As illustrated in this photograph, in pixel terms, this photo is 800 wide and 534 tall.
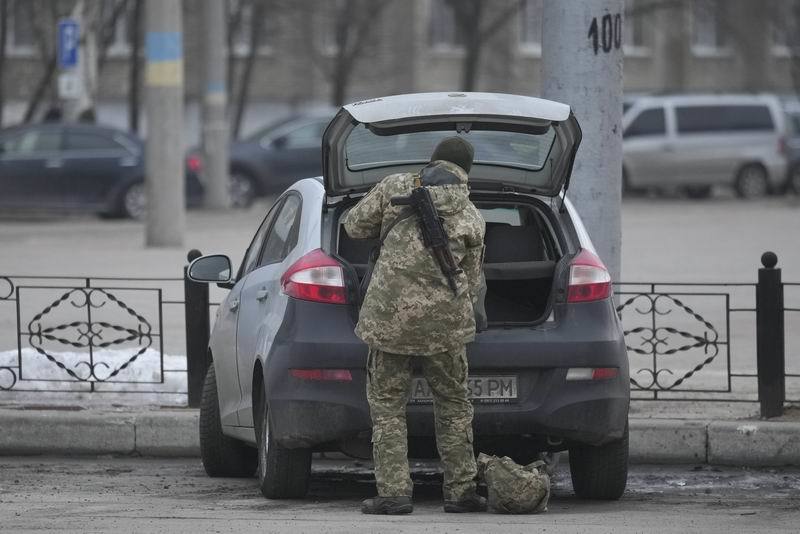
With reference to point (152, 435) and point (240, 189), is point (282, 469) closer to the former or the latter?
point (152, 435)

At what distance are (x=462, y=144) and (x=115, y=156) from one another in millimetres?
19939

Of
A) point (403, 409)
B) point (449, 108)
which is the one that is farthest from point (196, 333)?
point (403, 409)

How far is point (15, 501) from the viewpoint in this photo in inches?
277

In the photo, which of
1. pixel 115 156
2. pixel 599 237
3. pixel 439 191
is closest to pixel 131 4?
pixel 115 156

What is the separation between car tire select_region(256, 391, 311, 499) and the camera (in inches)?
271

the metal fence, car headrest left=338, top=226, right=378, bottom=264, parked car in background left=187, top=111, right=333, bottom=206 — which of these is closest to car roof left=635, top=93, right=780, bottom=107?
parked car in background left=187, top=111, right=333, bottom=206

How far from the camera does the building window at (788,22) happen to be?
125 feet

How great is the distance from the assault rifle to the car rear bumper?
440 millimetres

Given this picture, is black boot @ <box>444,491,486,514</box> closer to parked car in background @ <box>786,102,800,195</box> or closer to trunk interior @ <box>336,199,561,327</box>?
trunk interior @ <box>336,199,561,327</box>

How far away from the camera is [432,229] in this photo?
20.9ft

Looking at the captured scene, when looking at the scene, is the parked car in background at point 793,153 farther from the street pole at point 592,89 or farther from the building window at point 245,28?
the street pole at point 592,89

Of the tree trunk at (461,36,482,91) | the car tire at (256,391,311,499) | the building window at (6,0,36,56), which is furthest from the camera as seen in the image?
the tree trunk at (461,36,482,91)

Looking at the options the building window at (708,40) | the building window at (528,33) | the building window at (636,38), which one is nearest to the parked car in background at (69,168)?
the building window at (528,33)

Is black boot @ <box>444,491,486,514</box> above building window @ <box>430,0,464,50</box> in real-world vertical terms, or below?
below
